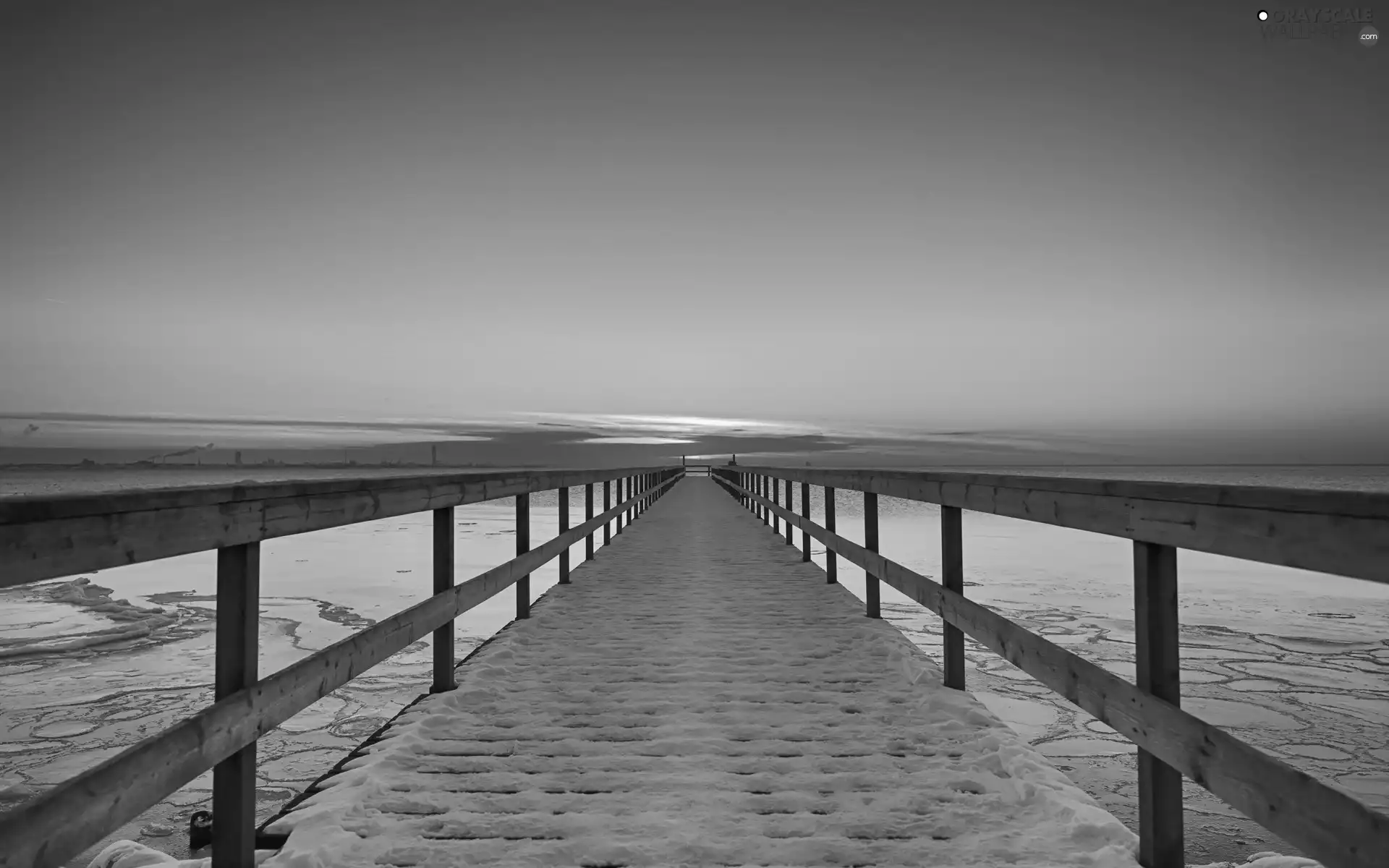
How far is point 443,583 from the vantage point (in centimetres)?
411

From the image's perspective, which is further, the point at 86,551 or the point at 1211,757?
the point at 1211,757

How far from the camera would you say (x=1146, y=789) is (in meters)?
2.35

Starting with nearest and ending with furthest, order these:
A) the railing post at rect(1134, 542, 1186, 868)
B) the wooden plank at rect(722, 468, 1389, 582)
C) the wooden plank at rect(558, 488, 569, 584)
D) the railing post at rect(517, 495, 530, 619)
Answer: the wooden plank at rect(722, 468, 1389, 582)
the railing post at rect(1134, 542, 1186, 868)
the railing post at rect(517, 495, 530, 619)
the wooden plank at rect(558, 488, 569, 584)

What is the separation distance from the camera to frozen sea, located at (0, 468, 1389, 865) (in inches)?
189

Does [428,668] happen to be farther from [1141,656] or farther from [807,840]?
[1141,656]

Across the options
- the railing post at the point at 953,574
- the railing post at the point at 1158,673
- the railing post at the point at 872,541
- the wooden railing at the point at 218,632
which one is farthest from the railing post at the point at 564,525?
the railing post at the point at 1158,673

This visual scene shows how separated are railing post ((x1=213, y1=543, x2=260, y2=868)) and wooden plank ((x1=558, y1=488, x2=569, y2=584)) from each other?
4444 millimetres

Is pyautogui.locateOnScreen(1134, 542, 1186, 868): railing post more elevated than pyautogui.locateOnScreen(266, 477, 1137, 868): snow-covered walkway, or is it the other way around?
pyautogui.locateOnScreen(1134, 542, 1186, 868): railing post

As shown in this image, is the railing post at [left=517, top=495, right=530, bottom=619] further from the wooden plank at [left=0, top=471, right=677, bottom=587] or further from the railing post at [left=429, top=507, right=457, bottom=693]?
the wooden plank at [left=0, top=471, right=677, bottom=587]

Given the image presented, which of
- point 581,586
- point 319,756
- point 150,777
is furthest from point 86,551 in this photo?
point 581,586

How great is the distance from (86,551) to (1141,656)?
288 centimetres

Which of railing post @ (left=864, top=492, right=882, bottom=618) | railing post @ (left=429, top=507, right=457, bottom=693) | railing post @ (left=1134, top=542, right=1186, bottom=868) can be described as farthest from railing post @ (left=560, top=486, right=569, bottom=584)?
railing post @ (left=1134, top=542, right=1186, bottom=868)

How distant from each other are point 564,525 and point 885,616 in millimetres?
4250

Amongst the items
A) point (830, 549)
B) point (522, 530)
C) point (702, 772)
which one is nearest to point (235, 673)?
point (702, 772)
